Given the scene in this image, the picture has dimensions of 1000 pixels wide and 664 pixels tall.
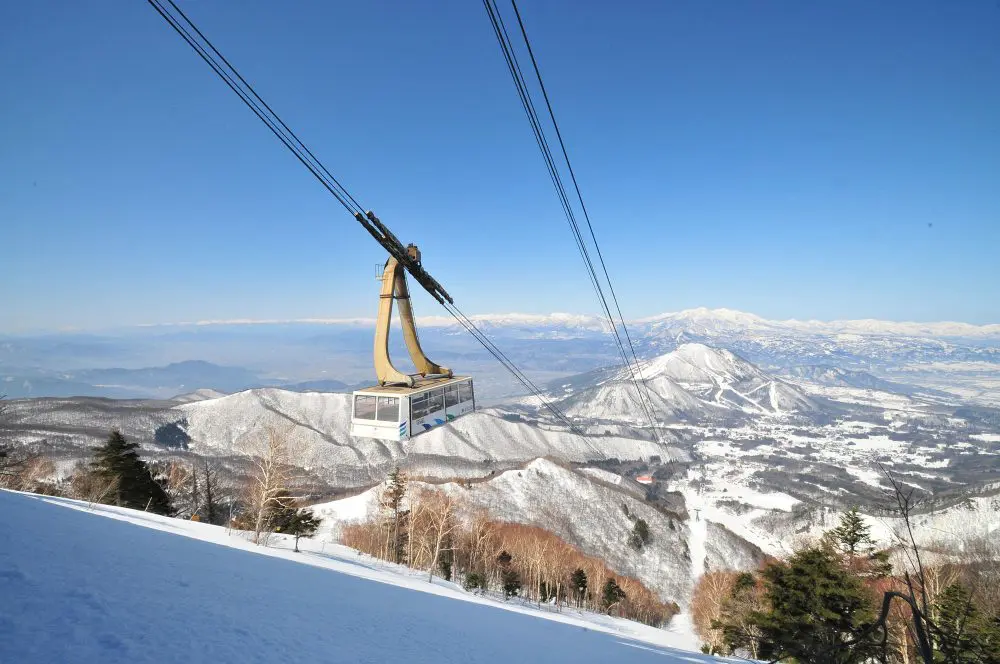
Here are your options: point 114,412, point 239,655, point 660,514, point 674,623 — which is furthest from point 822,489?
point 114,412

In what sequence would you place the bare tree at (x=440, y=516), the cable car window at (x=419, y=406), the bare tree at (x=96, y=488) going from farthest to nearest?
the bare tree at (x=440, y=516) < the bare tree at (x=96, y=488) < the cable car window at (x=419, y=406)

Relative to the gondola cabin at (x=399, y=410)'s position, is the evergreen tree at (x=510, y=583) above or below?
Answer: below

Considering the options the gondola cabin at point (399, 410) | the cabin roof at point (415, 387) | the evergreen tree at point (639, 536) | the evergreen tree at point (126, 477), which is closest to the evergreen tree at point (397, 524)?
the evergreen tree at point (126, 477)

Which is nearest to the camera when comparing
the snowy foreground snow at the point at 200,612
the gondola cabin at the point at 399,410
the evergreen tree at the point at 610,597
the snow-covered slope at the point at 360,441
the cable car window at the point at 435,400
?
the snowy foreground snow at the point at 200,612

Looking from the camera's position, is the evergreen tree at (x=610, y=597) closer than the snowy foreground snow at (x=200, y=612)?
No

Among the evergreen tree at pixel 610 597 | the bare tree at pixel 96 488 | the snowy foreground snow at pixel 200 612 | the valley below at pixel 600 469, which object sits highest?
the snowy foreground snow at pixel 200 612

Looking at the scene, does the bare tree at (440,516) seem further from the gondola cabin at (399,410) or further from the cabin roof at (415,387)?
the gondola cabin at (399,410)

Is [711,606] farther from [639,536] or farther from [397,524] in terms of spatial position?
[397,524]
